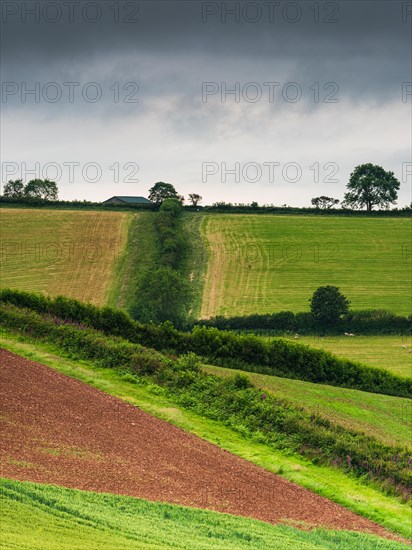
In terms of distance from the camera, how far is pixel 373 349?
58.3m

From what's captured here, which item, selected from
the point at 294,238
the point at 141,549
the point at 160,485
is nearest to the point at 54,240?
the point at 294,238

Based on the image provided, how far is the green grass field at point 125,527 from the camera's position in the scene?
16062 mm

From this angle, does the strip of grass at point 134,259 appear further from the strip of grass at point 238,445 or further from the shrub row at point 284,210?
the strip of grass at point 238,445

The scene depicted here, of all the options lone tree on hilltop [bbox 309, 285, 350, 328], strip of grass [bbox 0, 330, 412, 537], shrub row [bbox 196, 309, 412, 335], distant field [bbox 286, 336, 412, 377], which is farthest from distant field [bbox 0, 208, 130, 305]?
strip of grass [bbox 0, 330, 412, 537]

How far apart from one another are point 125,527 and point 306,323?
46061mm

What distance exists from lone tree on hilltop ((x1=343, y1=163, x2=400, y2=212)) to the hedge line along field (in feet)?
80.9

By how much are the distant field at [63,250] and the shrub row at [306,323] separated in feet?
41.5

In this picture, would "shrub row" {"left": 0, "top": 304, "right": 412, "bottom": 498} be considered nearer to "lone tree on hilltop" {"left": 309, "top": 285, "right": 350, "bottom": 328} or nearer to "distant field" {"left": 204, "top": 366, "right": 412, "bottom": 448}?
"distant field" {"left": 204, "top": 366, "right": 412, "bottom": 448}

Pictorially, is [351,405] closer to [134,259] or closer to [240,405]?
[240,405]

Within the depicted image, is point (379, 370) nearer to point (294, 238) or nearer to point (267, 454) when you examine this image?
point (267, 454)

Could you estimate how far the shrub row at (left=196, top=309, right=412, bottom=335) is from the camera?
62.1m

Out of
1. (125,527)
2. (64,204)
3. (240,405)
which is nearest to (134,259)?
(64,204)

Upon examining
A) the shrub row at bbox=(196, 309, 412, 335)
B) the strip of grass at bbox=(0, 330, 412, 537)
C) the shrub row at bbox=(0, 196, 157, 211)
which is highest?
the shrub row at bbox=(0, 196, 157, 211)

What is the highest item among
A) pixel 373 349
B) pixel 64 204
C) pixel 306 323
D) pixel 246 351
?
pixel 64 204
